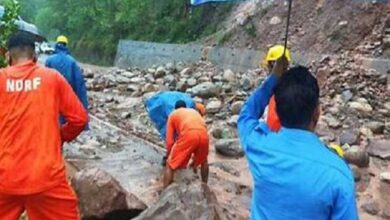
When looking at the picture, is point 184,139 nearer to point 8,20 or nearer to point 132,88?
point 8,20

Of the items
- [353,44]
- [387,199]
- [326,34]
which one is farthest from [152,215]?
[326,34]

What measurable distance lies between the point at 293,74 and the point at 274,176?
398 millimetres

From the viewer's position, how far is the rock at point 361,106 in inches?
423

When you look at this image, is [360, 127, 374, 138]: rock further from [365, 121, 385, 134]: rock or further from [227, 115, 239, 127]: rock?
[227, 115, 239, 127]: rock

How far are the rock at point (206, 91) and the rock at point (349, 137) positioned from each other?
4.37m

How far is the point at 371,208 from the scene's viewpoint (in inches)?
266

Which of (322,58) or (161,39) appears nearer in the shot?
(322,58)

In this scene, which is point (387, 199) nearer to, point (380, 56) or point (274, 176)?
point (274, 176)

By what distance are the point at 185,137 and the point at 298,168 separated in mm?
4101

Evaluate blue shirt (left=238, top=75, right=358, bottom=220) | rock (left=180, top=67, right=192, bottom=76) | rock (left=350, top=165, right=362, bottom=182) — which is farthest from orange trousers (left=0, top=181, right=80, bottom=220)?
rock (left=180, top=67, right=192, bottom=76)

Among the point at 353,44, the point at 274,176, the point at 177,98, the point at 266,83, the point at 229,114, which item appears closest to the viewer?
the point at 274,176

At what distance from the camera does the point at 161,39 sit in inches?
1080

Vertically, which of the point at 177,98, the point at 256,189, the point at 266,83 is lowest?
the point at 177,98

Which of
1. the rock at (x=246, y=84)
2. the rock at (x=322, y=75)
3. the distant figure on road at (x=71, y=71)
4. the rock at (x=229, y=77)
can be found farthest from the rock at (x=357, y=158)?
the rock at (x=229, y=77)
